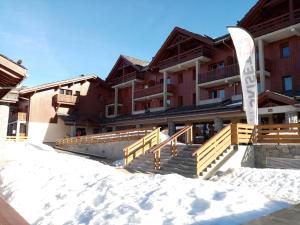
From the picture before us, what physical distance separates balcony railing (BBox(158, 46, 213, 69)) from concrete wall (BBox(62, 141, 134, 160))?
39.7 feet

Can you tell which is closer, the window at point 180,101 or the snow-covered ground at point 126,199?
the snow-covered ground at point 126,199

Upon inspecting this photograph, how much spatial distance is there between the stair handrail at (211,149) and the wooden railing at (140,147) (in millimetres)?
4572

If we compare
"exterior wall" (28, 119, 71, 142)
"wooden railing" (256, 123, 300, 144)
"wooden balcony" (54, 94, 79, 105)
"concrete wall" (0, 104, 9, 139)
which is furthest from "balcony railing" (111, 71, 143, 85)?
"concrete wall" (0, 104, 9, 139)

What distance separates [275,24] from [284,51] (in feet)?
7.89

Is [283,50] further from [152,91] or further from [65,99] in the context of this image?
[65,99]

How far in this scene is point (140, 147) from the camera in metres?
16.2

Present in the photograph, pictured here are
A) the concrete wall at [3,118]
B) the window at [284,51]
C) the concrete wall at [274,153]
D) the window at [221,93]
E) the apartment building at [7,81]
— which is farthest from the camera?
the window at [221,93]

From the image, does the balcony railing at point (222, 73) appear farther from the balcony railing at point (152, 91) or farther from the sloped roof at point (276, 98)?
the balcony railing at point (152, 91)

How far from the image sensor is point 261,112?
19.4 m

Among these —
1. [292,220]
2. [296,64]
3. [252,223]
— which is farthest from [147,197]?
[296,64]

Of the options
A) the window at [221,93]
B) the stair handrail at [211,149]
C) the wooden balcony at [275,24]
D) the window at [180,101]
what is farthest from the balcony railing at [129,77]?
the stair handrail at [211,149]

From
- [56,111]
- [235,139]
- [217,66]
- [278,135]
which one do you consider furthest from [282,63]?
[56,111]

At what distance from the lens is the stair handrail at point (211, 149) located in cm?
1146

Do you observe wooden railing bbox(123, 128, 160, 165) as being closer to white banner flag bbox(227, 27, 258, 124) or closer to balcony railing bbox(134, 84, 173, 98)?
white banner flag bbox(227, 27, 258, 124)
